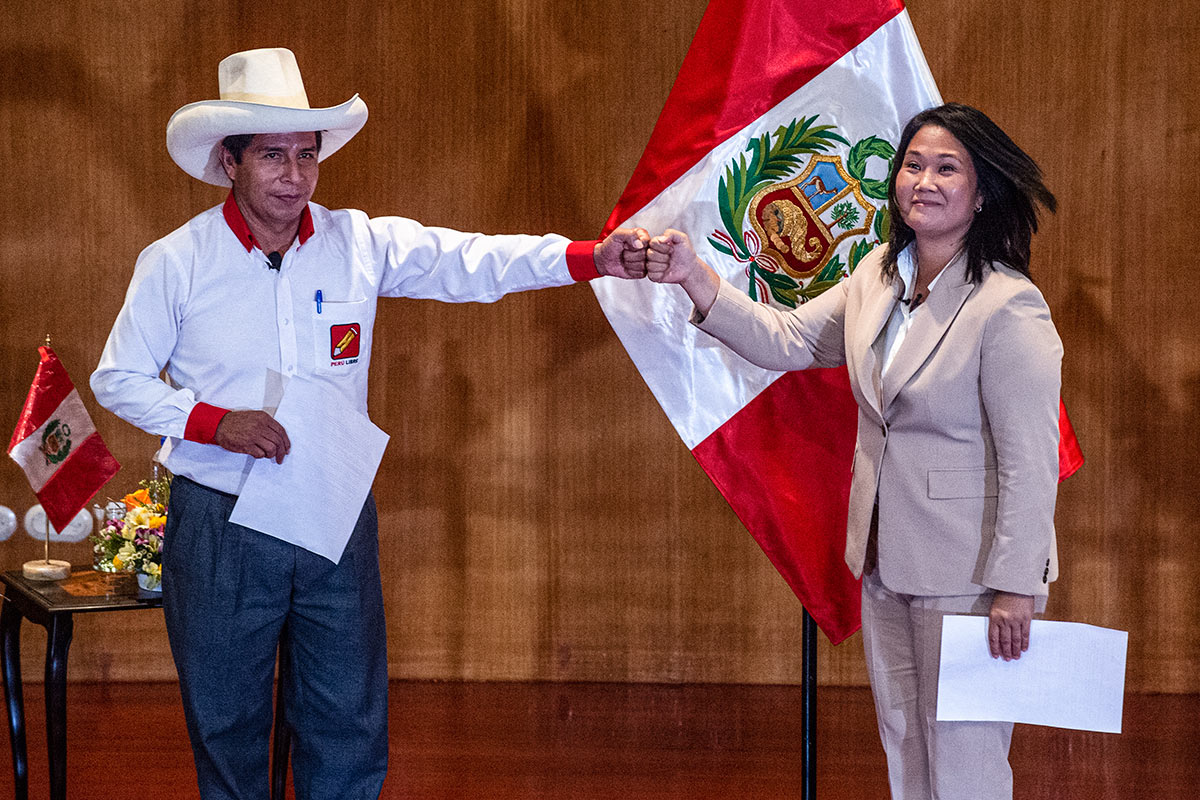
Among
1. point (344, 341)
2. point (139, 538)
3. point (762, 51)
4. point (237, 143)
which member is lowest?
point (139, 538)

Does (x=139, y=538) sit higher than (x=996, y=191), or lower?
lower

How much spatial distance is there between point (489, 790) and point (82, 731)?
1.40 metres

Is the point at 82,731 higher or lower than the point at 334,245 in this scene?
lower

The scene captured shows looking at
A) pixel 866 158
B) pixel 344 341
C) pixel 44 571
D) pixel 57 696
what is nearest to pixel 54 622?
pixel 57 696

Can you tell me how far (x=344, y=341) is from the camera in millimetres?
2215

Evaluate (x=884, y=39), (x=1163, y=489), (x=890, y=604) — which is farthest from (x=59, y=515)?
(x=1163, y=489)

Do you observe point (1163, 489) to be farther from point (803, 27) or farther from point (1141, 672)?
point (803, 27)

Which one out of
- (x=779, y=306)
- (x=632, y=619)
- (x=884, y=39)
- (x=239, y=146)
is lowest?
(x=632, y=619)

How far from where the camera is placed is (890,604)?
2.03 m

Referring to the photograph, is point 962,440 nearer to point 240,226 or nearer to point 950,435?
point 950,435

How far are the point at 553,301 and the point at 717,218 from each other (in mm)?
1575

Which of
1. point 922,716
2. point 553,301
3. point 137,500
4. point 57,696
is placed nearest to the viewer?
point 922,716

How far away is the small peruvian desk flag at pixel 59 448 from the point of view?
2879mm

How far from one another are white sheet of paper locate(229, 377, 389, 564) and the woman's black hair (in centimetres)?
117
